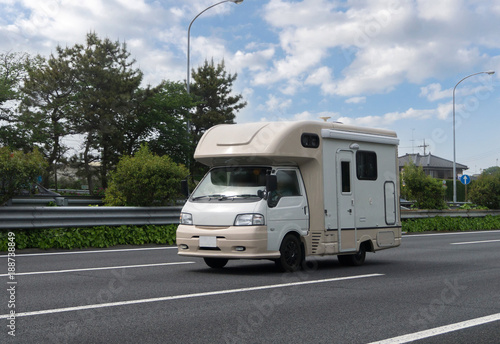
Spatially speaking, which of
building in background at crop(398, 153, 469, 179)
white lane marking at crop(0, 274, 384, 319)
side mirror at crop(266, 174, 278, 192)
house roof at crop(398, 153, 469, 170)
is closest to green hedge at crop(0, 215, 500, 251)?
side mirror at crop(266, 174, 278, 192)

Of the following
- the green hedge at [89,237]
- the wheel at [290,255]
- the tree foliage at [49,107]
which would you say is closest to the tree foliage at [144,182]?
the green hedge at [89,237]

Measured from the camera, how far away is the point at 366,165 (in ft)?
41.3

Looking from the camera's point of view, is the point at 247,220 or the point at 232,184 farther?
the point at 232,184

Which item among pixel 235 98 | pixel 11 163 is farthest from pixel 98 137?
pixel 11 163

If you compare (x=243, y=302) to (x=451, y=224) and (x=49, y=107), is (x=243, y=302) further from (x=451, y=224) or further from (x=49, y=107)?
(x=49, y=107)

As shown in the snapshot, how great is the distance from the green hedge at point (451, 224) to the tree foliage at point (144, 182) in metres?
11.8

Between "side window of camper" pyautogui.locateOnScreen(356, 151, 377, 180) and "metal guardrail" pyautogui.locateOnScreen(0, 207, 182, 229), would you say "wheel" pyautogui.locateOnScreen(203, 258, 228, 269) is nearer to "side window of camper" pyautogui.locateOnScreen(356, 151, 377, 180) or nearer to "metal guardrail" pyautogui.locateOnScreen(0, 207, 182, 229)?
"side window of camper" pyautogui.locateOnScreen(356, 151, 377, 180)

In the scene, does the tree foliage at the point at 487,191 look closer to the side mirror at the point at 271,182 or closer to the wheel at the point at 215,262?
the wheel at the point at 215,262

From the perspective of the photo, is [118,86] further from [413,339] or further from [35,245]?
[413,339]

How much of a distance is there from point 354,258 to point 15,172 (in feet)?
25.6

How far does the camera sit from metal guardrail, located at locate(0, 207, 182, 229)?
44.7ft

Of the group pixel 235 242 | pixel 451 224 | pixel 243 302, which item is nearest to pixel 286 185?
pixel 235 242

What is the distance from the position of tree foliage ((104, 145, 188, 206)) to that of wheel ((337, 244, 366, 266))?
6.46 m

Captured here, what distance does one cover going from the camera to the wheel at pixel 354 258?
12547 mm
